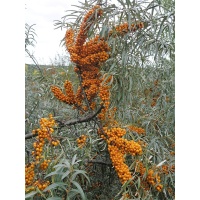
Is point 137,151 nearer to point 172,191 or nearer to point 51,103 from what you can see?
point 172,191

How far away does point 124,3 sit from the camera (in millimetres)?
1005

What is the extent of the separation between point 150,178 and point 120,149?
0.48 feet

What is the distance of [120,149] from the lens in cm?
96

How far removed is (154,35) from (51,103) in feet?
2.84

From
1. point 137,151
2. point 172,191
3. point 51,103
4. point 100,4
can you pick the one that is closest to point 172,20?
point 100,4

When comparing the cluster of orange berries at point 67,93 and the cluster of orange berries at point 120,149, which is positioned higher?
the cluster of orange berries at point 67,93

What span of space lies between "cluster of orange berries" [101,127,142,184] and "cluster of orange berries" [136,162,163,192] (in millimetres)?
58

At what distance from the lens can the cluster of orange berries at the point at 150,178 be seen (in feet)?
3.04

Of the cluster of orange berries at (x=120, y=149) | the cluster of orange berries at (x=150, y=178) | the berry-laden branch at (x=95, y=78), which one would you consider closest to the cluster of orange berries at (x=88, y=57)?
the berry-laden branch at (x=95, y=78)

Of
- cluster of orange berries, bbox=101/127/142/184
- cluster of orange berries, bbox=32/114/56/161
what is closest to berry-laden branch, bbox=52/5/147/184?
cluster of orange berries, bbox=101/127/142/184

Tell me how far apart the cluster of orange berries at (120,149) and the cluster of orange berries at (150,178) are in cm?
6

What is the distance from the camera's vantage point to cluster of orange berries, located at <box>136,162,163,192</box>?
3.04 ft

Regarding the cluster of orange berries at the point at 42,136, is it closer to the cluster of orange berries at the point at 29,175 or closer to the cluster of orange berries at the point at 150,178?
the cluster of orange berries at the point at 29,175

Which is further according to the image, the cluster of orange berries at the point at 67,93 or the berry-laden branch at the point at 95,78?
the cluster of orange berries at the point at 67,93
